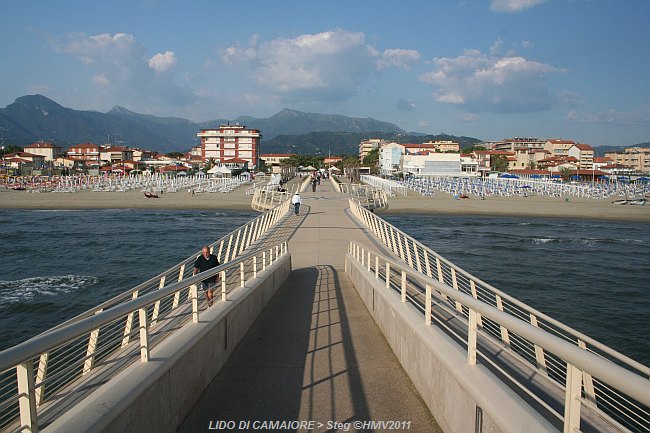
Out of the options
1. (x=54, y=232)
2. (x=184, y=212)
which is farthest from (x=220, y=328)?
(x=184, y=212)

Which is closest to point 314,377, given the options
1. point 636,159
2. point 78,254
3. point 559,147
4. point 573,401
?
point 573,401

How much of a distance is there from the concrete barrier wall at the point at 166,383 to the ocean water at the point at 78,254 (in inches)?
353

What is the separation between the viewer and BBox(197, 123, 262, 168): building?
153625 millimetres

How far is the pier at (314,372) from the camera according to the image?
301cm

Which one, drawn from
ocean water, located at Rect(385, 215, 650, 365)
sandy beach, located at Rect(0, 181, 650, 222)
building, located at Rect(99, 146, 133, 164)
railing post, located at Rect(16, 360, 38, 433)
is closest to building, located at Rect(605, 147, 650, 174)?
sandy beach, located at Rect(0, 181, 650, 222)

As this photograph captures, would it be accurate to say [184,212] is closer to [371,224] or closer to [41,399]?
[371,224]

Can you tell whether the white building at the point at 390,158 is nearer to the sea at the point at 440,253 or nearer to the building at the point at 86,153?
the building at the point at 86,153

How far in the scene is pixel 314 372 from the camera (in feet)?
19.6

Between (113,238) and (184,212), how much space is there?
18485mm

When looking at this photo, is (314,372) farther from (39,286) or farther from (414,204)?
(414,204)

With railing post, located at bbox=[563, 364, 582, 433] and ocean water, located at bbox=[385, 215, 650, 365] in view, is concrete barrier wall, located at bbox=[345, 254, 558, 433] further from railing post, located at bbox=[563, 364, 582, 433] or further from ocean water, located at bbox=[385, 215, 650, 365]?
ocean water, located at bbox=[385, 215, 650, 365]

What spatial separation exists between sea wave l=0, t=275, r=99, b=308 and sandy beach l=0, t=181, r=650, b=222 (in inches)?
1159

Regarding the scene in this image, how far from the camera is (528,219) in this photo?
4872 centimetres

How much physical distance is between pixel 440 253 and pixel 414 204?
94.7 ft
